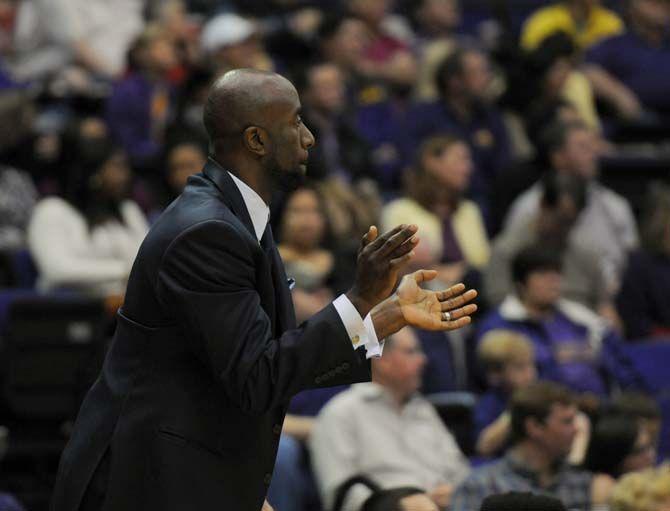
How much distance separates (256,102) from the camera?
271cm

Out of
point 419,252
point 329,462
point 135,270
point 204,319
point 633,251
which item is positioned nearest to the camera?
point 204,319

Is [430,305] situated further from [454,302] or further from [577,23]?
[577,23]

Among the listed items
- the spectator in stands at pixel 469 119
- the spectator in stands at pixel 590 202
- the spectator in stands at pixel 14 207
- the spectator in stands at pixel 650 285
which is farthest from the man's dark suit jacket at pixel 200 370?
the spectator in stands at pixel 469 119

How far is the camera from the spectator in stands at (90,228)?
Result: 679 cm

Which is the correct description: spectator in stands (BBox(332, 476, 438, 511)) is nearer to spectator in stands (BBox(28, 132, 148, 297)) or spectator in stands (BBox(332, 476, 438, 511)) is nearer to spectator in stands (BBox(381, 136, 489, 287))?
spectator in stands (BBox(28, 132, 148, 297))

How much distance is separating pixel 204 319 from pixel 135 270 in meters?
0.24

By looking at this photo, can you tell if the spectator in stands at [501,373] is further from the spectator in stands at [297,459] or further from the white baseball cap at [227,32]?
the white baseball cap at [227,32]

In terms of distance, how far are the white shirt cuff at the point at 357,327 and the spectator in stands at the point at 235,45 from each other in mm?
6246

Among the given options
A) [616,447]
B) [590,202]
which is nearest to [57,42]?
[590,202]

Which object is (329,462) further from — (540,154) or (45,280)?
(540,154)

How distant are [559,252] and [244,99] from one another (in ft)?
16.3

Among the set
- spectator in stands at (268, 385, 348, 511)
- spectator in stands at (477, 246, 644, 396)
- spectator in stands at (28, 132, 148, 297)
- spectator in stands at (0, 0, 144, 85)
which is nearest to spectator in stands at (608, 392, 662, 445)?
spectator in stands at (477, 246, 644, 396)

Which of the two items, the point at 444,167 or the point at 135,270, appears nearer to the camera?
the point at 135,270

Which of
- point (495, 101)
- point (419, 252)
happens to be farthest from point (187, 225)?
point (495, 101)
